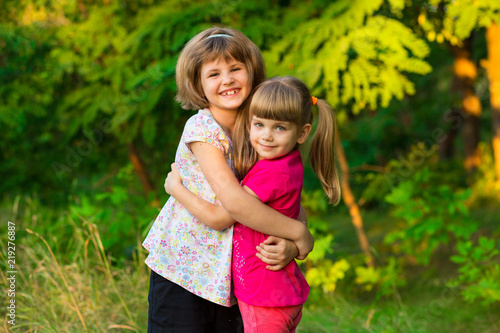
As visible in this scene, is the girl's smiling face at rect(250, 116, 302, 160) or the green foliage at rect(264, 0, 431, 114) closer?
the girl's smiling face at rect(250, 116, 302, 160)

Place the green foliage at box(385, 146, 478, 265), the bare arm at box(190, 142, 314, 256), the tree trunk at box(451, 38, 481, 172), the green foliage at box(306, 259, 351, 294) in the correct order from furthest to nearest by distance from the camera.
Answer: the tree trunk at box(451, 38, 481, 172)
the green foliage at box(306, 259, 351, 294)
the green foliage at box(385, 146, 478, 265)
the bare arm at box(190, 142, 314, 256)

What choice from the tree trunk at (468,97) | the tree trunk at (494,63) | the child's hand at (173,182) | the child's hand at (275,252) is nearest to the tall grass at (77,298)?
the child's hand at (173,182)

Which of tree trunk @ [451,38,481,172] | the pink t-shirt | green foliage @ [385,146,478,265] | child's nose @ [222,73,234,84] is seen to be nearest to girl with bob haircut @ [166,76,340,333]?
the pink t-shirt

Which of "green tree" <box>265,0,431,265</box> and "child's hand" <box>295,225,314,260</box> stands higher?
"green tree" <box>265,0,431,265</box>

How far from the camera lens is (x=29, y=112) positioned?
482 centimetres

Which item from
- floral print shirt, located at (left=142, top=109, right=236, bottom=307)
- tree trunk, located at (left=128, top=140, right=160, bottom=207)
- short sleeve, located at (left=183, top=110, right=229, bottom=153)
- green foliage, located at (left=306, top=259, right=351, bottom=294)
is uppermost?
short sleeve, located at (left=183, top=110, right=229, bottom=153)

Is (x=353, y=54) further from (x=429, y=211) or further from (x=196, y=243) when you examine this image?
(x=196, y=243)

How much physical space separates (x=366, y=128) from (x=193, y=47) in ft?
17.4

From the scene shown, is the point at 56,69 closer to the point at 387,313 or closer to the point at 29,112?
the point at 29,112

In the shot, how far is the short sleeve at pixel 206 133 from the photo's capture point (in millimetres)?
2072

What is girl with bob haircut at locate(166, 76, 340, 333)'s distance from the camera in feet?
6.57

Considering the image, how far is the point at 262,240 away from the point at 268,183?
238mm

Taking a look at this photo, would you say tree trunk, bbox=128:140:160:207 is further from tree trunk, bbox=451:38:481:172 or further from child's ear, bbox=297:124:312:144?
tree trunk, bbox=451:38:481:172

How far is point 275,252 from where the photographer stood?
200 cm
